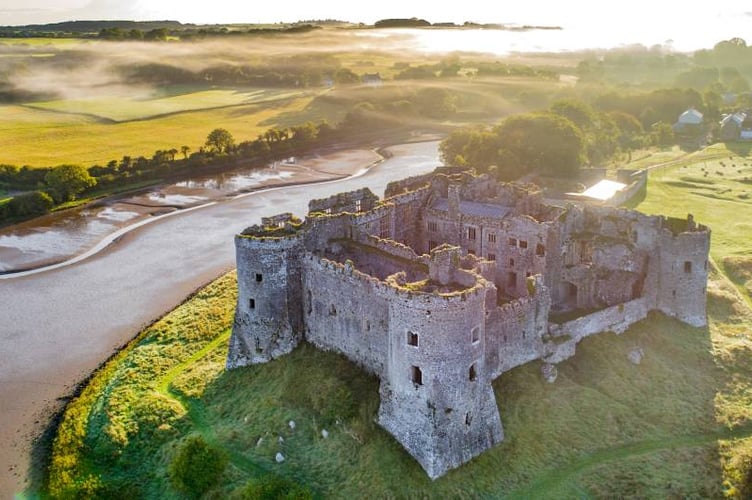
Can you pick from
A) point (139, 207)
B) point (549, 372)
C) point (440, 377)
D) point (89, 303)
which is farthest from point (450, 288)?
point (139, 207)

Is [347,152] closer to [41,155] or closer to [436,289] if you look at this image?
[41,155]

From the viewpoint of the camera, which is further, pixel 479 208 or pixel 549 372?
pixel 479 208

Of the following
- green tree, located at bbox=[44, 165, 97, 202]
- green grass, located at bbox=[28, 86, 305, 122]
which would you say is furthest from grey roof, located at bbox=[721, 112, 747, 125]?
green tree, located at bbox=[44, 165, 97, 202]

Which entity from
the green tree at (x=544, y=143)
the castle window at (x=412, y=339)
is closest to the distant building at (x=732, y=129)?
the green tree at (x=544, y=143)

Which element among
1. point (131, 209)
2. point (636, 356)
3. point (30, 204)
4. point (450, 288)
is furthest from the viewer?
point (131, 209)

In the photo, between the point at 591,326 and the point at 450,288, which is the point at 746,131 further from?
the point at 450,288

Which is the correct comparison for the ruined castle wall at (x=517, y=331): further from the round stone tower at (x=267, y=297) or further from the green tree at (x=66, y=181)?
the green tree at (x=66, y=181)

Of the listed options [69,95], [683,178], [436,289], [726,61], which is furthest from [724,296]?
[726,61]
